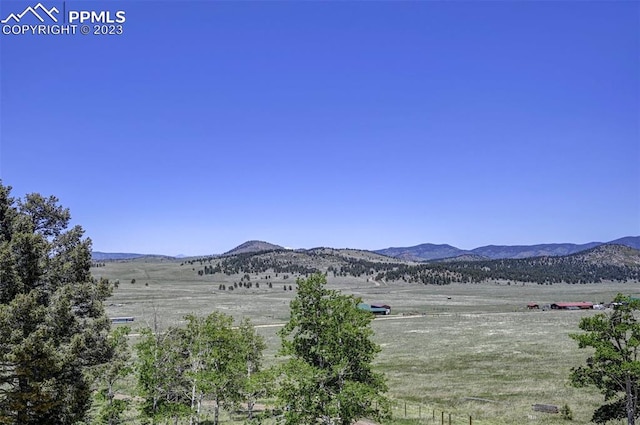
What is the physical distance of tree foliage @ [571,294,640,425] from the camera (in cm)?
2438

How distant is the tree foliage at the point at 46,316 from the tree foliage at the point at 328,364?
8.52m

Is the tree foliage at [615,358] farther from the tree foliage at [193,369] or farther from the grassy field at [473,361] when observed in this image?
the tree foliage at [193,369]

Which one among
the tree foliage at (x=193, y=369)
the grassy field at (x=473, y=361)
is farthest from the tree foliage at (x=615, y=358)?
the tree foliage at (x=193, y=369)

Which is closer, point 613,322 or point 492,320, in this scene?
point 613,322

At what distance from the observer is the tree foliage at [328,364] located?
75.4 feet

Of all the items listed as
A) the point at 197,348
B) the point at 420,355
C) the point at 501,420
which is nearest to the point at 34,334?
the point at 197,348

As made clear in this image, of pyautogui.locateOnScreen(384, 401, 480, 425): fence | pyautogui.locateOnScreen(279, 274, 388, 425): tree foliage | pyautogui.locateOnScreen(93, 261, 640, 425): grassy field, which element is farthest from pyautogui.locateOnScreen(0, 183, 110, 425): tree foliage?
pyautogui.locateOnScreen(384, 401, 480, 425): fence

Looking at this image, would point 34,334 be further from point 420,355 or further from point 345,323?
point 420,355

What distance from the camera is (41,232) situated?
22781mm

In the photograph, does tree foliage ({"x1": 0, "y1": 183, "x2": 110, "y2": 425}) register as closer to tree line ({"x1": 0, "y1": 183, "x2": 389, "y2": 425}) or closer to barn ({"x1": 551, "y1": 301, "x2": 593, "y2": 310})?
tree line ({"x1": 0, "y1": 183, "x2": 389, "y2": 425})

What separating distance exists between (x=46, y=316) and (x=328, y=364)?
12.3 meters

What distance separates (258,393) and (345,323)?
797 cm

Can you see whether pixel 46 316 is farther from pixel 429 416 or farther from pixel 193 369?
pixel 429 416

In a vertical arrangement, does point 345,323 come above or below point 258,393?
above
